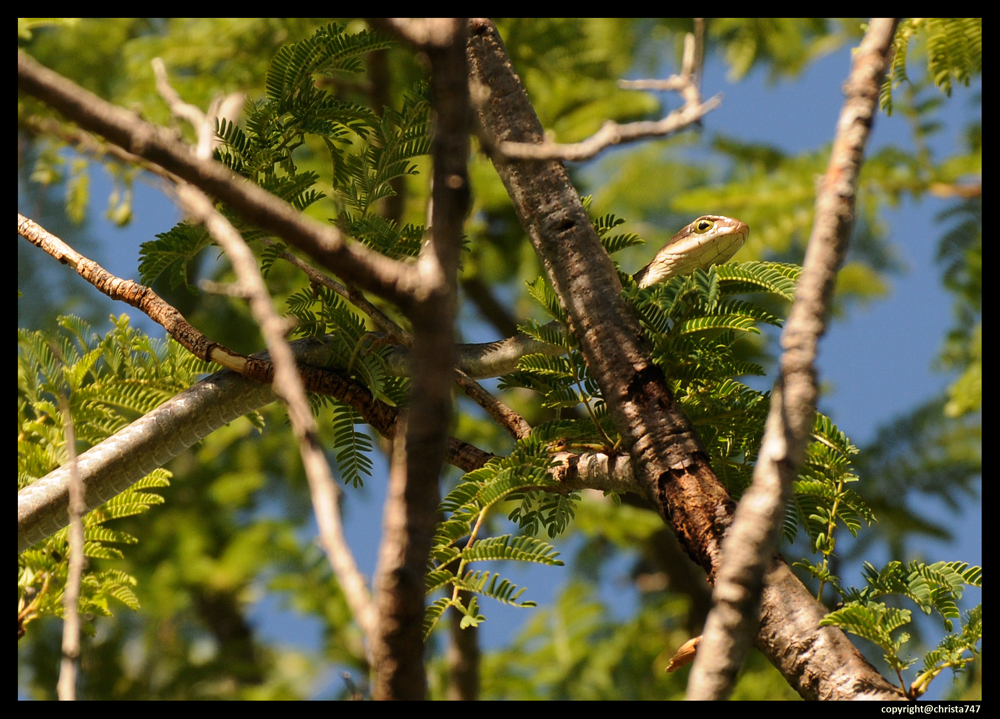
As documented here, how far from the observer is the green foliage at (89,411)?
11.8 ft

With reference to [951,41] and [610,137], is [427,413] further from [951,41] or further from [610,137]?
[951,41]

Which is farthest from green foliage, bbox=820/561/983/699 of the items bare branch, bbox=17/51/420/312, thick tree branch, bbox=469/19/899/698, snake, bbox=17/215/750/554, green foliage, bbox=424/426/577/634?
bare branch, bbox=17/51/420/312

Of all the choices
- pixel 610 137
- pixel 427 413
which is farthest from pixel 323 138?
pixel 427 413

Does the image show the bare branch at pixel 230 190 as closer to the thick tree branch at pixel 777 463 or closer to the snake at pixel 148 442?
the thick tree branch at pixel 777 463

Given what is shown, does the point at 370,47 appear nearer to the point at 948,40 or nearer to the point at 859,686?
the point at 859,686

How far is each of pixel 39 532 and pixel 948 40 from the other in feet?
16.2

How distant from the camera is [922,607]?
2.47m

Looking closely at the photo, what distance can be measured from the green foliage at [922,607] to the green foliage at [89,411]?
2714mm

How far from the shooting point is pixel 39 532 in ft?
10.3

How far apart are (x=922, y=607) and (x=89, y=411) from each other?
11.4 feet

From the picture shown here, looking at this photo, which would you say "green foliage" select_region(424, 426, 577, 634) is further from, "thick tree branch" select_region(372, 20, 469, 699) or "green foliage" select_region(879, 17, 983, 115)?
"green foliage" select_region(879, 17, 983, 115)

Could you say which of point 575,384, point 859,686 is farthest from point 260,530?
point 859,686

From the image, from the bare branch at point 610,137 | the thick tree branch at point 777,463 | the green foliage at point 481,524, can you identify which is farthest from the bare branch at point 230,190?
the green foliage at point 481,524

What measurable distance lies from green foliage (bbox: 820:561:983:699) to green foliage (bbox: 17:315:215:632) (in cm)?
271
